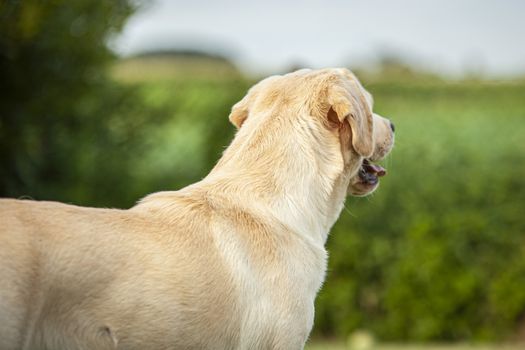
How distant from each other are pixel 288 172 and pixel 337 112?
1.28 feet

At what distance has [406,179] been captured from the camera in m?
15.0

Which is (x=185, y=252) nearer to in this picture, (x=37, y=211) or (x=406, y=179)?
(x=37, y=211)

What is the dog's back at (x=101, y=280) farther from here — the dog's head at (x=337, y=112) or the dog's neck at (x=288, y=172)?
the dog's head at (x=337, y=112)

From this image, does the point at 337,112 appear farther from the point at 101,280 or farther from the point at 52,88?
the point at 52,88

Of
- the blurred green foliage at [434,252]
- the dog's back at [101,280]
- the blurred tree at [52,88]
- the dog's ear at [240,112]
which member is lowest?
the blurred green foliage at [434,252]

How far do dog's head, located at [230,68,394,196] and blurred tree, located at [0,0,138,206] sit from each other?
789 cm

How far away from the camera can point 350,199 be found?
14.0 m

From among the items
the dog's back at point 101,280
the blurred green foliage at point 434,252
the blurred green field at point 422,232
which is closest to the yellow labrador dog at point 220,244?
the dog's back at point 101,280

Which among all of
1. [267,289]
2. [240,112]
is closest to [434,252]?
[240,112]

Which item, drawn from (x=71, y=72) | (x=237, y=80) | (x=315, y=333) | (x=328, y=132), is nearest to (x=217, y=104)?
(x=237, y=80)

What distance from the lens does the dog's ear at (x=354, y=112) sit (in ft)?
15.6

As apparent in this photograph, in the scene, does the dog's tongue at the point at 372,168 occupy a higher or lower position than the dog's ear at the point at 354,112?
lower

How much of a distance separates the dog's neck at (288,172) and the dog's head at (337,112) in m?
0.04

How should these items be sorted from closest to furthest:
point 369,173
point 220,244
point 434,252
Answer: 1. point 220,244
2. point 369,173
3. point 434,252
